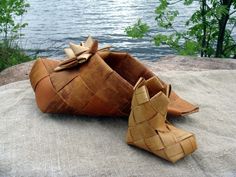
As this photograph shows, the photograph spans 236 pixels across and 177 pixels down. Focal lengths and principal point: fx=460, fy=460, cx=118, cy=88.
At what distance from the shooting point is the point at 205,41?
492 cm

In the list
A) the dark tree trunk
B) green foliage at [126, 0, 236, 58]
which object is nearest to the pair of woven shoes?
green foliage at [126, 0, 236, 58]

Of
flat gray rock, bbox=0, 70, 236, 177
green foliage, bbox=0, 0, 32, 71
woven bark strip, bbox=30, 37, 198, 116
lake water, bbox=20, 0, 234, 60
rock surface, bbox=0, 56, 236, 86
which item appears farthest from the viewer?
lake water, bbox=20, 0, 234, 60

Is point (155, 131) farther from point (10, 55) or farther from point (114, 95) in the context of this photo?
point (10, 55)

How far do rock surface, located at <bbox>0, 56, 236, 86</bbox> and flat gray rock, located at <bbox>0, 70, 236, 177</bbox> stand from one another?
0.77 m

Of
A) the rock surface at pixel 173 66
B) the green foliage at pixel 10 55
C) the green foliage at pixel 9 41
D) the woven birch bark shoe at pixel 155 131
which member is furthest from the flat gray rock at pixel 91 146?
the green foliage at pixel 9 41

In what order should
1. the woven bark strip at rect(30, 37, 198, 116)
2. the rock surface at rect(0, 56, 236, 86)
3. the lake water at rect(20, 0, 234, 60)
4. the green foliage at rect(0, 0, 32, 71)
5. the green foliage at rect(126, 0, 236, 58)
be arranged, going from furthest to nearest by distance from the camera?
1. the lake water at rect(20, 0, 234, 60)
2. the green foliage at rect(0, 0, 32, 71)
3. the green foliage at rect(126, 0, 236, 58)
4. the rock surface at rect(0, 56, 236, 86)
5. the woven bark strip at rect(30, 37, 198, 116)

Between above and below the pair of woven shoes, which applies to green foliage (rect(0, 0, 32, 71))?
below

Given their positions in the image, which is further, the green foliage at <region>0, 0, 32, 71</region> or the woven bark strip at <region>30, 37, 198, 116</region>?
the green foliage at <region>0, 0, 32, 71</region>

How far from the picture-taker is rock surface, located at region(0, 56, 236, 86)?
2.82 metres

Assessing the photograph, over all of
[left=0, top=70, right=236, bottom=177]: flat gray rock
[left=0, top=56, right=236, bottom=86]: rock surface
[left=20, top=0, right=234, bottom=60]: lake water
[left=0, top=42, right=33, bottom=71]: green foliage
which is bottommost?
[left=20, top=0, right=234, bottom=60]: lake water

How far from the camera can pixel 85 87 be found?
1.75 meters

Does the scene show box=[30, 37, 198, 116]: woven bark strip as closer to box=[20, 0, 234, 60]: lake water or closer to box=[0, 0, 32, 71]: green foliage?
box=[0, 0, 32, 71]: green foliage

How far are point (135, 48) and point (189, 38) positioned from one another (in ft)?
2.69

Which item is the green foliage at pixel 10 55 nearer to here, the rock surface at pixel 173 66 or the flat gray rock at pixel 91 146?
the rock surface at pixel 173 66
